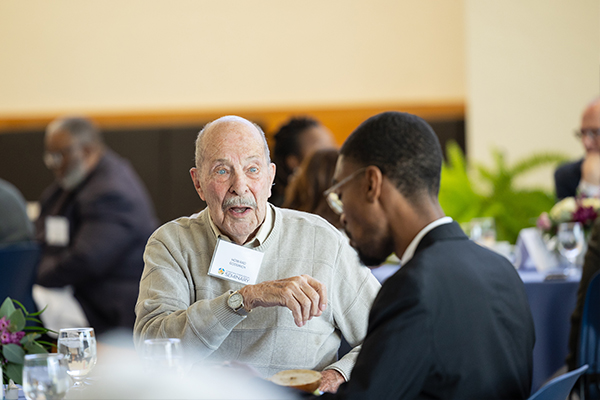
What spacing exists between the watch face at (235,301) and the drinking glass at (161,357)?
343 mm

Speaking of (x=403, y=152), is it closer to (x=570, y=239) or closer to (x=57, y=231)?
(x=570, y=239)

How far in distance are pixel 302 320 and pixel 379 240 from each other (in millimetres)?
285

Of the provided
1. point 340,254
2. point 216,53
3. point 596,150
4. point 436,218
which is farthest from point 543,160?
point 436,218

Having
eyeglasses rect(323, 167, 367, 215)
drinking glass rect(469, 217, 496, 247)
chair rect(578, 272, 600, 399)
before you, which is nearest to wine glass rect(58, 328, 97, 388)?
eyeglasses rect(323, 167, 367, 215)

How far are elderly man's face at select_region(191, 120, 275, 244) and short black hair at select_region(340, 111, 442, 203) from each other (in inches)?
17.1

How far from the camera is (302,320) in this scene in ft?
4.62

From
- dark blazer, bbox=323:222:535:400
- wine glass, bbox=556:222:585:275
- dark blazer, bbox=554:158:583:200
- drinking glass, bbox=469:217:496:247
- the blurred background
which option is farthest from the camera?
the blurred background

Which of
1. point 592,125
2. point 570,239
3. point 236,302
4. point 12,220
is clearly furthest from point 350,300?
point 12,220

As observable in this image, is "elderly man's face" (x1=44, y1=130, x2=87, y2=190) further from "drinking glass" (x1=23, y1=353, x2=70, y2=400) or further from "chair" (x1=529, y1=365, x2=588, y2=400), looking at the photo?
"chair" (x1=529, y1=365, x2=588, y2=400)

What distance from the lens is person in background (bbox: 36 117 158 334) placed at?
13.5 feet

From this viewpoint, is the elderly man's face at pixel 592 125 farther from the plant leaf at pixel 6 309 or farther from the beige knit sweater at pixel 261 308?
the plant leaf at pixel 6 309

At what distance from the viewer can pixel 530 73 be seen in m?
6.30

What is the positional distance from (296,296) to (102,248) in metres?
2.99

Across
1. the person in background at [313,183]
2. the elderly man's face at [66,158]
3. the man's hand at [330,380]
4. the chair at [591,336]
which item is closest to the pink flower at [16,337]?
the man's hand at [330,380]
